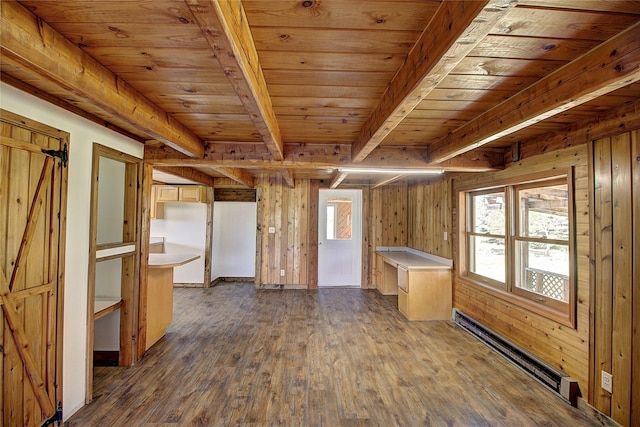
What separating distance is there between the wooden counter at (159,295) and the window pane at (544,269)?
378 centimetres

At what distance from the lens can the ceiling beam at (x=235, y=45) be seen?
2.55 feet

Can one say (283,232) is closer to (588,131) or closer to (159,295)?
(159,295)

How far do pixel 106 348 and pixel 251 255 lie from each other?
3564 millimetres

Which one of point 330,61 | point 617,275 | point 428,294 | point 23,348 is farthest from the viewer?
point 428,294

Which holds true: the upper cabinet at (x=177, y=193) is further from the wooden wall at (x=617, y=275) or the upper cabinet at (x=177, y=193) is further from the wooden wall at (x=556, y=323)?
the wooden wall at (x=617, y=275)

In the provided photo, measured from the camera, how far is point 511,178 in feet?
9.57

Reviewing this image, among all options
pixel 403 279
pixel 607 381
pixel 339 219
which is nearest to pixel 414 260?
pixel 403 279

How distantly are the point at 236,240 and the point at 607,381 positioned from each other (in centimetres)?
584

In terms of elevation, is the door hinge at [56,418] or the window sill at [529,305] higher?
the window sill at [529,305]

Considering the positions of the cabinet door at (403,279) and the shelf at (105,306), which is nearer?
the shelf at (105,306)

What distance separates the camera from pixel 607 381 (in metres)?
1.97

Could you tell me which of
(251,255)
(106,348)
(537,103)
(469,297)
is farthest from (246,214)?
(537,103)

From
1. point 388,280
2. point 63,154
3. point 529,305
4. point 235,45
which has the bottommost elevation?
point 388,280

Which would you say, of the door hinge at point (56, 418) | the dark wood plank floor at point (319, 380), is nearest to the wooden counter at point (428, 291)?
the dark wood plank floor at point (319, 380)
